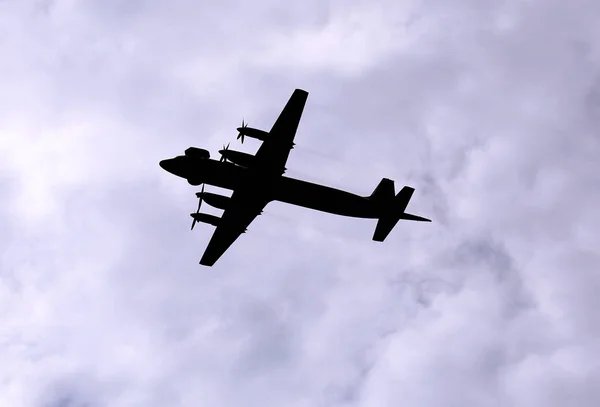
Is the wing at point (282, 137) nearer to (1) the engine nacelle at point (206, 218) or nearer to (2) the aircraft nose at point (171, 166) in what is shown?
(2) the aircraft nose at point (171, 166)

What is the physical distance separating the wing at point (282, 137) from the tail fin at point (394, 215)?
8957 millimetres

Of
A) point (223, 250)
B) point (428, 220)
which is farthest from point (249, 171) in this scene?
point (428, 220)


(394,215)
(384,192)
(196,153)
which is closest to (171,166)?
(196,153)

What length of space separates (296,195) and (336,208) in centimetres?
356

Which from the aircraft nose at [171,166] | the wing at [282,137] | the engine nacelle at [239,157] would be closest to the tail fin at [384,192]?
the wing at [282,137]

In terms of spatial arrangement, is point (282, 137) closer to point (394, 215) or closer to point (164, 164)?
point (164, 164)

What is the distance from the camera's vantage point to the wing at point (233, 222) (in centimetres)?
5322

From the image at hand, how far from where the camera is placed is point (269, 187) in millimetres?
51531

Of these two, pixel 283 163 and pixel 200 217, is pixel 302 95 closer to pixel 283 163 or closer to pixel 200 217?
pixel 283 163

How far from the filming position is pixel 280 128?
49656 mm

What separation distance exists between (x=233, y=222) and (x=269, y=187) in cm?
618

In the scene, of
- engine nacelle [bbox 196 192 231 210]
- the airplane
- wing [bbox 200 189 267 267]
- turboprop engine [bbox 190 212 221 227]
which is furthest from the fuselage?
turboprop engine [bbox 190 212 221 227]

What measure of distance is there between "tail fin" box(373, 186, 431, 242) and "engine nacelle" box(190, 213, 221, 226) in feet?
42.9

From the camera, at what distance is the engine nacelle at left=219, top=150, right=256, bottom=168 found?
49634 millimetres
